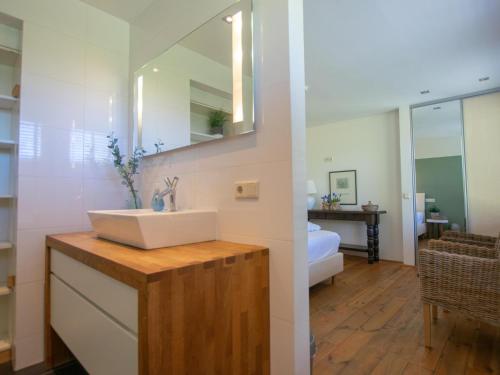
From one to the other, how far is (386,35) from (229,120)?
178 centimetres

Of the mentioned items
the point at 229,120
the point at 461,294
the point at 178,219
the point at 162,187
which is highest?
the point at 229,120

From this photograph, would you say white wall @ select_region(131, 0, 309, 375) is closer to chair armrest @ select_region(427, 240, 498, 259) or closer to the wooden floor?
the wooden floor

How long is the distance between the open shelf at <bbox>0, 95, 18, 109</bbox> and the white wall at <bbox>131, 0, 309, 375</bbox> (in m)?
1.41

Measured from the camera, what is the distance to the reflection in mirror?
3531mm

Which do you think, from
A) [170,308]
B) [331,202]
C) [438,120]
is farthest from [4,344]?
[438,120]

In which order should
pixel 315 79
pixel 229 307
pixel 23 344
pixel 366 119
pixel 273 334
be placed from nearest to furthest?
pixel 229 307, pixel 273 334, pixel 23 344, pixel 315 79, pixel 366 119

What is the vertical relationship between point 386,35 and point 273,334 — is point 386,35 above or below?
above

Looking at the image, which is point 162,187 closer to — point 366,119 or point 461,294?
point 461,294

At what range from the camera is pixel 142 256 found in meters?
0.97

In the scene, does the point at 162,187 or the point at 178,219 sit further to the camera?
the point at 162,187

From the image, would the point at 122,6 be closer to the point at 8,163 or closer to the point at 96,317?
the point at 8,163

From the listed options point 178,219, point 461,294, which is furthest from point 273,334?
point 461,294

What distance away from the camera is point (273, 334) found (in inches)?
43.1

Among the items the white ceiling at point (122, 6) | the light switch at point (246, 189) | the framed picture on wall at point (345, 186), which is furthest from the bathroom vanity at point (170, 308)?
the framed picture on wall at point (345, 186)
